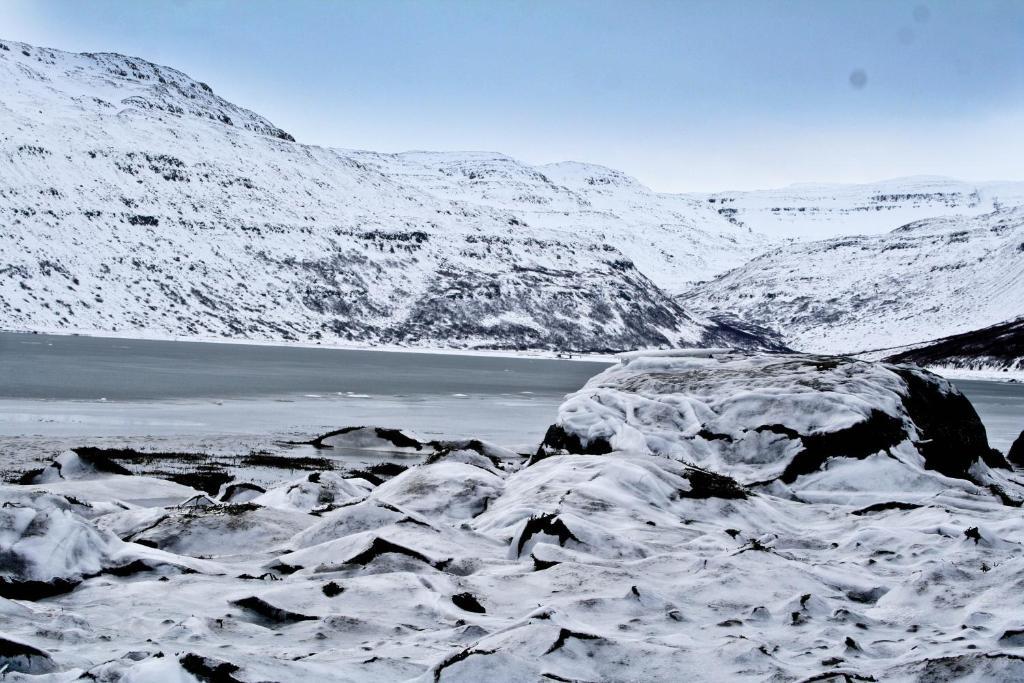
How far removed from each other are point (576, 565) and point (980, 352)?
166050mm

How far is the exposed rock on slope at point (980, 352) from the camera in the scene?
146 meters

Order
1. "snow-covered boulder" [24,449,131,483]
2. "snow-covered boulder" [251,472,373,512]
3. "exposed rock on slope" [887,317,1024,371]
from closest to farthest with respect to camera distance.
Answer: "snow-covered boulder" [251,472,373,512] < "snow-covered boulder" [24,449,131,483] < "exposed rock on slope" [887,317,1024,371]

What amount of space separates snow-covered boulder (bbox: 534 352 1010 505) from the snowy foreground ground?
0.05 m

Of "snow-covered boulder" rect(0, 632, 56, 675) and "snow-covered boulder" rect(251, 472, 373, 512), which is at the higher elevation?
"snow-covered boulder" rect(0, 632, 56, 675)

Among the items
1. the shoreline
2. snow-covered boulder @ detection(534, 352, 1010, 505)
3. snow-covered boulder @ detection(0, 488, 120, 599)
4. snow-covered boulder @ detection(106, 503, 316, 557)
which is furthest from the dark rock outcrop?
the shoreline

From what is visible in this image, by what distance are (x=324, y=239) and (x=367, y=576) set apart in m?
189

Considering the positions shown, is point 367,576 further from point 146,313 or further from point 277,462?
point 146,313

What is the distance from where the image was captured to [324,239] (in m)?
191

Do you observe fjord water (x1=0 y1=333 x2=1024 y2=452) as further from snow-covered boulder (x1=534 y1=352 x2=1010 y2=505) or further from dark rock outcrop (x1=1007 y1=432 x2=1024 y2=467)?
Answer: snow-covered boulder (x1=534 y1=352 x2=1010 y2=505)

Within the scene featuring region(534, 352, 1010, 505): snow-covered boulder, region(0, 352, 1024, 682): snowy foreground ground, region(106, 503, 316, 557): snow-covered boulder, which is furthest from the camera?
region(534, 352, 1010, 505): snow-covered boulder

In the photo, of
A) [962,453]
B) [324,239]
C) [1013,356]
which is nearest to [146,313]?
[324,239]

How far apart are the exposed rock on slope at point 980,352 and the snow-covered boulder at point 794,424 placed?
462 feet

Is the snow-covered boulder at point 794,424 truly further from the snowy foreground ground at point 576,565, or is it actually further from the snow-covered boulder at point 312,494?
the snow-covered boulder at point 312,494

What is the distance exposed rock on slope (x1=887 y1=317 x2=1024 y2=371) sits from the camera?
145837 millimetres
